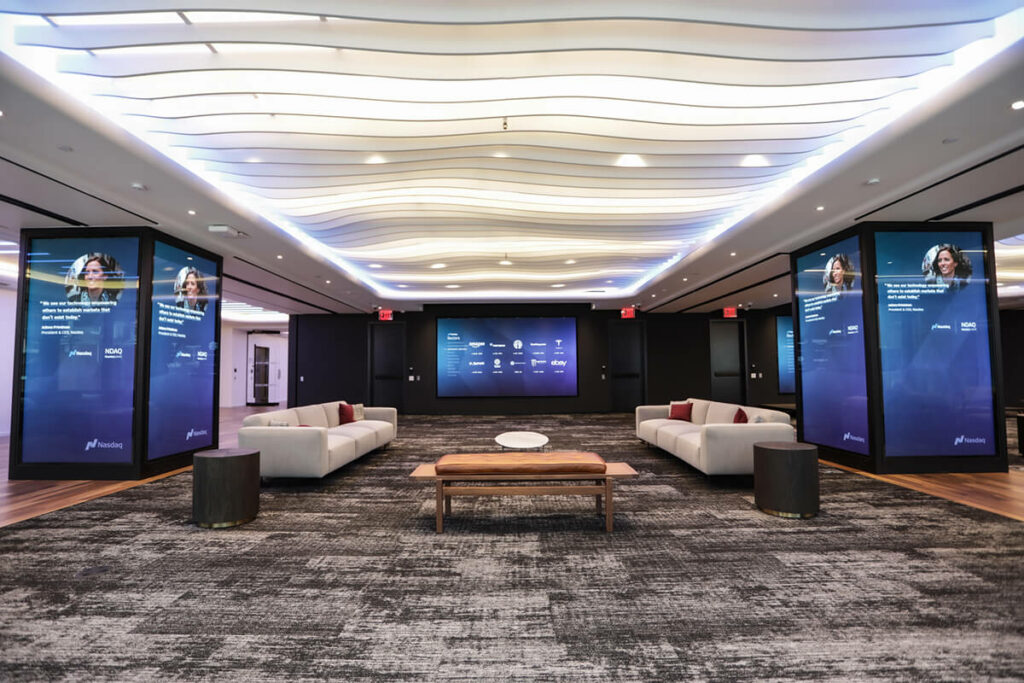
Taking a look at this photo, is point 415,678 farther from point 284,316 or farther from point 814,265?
point 284,316

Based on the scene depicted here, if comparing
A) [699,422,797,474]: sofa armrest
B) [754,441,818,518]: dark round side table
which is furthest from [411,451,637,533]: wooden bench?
[699,422,797,474]: sofa armrest

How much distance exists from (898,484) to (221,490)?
6562mm

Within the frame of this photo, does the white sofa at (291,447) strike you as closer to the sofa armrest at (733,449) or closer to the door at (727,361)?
the sofa armrest at (733,449)

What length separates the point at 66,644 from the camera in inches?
96.0

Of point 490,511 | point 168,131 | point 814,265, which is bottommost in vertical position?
point 490,511

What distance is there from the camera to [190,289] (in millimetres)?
7277

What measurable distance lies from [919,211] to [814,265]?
5.09 ft

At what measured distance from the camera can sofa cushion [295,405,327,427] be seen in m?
7.11

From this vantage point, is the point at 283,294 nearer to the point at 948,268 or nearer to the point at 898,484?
the point at 898,484

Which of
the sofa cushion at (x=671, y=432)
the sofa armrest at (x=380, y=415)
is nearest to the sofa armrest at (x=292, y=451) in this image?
the sofa armrest at (x=380, y=415)

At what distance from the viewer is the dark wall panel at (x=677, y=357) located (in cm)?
1572

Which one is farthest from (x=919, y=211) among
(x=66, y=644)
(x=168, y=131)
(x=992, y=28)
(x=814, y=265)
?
(x=66, y=644)

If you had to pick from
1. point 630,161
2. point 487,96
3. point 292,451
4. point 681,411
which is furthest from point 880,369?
point 292,451

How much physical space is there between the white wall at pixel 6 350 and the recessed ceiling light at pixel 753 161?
12.4 metres
